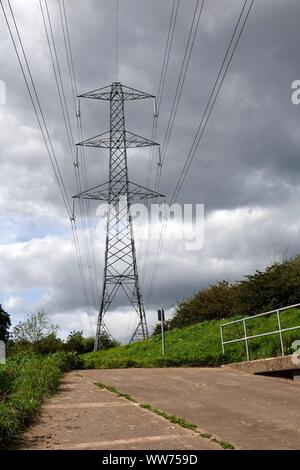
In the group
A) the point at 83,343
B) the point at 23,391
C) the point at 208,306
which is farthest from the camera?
the point at 83,343

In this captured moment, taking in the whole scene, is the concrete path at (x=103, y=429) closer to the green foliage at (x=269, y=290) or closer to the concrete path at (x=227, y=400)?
the concrete path at (x=227, y=400)

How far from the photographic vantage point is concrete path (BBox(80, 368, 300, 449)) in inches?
275

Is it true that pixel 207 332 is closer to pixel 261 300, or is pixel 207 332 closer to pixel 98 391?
pixel 261 300

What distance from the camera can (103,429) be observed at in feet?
23.8

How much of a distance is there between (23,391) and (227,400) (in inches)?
143

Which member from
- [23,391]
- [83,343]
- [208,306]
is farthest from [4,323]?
[23,391]

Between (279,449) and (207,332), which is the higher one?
(207,332)

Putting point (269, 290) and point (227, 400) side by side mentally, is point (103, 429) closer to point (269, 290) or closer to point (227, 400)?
point (227, 400)

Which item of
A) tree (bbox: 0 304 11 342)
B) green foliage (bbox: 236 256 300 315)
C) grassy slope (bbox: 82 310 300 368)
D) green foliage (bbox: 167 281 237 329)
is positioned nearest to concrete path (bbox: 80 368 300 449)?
grassy slope (bbox: 82 310 300 368)

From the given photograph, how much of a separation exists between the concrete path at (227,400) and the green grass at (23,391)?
1.36m
